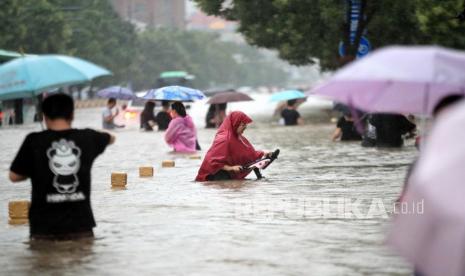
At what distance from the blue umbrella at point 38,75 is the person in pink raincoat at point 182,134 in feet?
48.1

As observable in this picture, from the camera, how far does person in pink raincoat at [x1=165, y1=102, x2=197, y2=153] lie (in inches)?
974

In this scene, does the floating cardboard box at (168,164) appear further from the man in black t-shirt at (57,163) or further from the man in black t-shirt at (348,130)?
the man in black t-shirt at (57,163)

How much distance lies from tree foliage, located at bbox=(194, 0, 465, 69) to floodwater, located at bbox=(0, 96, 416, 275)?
40.2ft

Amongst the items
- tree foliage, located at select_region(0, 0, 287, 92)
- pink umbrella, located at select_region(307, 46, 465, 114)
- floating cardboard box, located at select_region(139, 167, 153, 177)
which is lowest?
floating cardboard box, located at select_region(139, 167, 153, 177)

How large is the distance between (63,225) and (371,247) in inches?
100

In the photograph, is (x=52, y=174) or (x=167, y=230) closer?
(x=52, y=174)

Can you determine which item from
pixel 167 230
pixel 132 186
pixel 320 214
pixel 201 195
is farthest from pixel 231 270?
pixel 132 186

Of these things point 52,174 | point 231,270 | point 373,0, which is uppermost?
point 373,0

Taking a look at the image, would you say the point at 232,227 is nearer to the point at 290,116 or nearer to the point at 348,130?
the point at 348,130

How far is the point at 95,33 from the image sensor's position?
98.5 metres

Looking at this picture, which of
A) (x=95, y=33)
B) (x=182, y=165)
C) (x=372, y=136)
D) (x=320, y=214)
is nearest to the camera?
(x=320, y=214)

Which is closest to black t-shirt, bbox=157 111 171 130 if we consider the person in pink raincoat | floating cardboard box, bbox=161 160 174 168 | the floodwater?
the person in pink raincoat

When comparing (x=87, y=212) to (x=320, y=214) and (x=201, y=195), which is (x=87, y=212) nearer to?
(x=320, y=214)

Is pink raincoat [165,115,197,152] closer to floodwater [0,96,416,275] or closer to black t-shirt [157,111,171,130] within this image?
floodwater [0,96,416,275]
